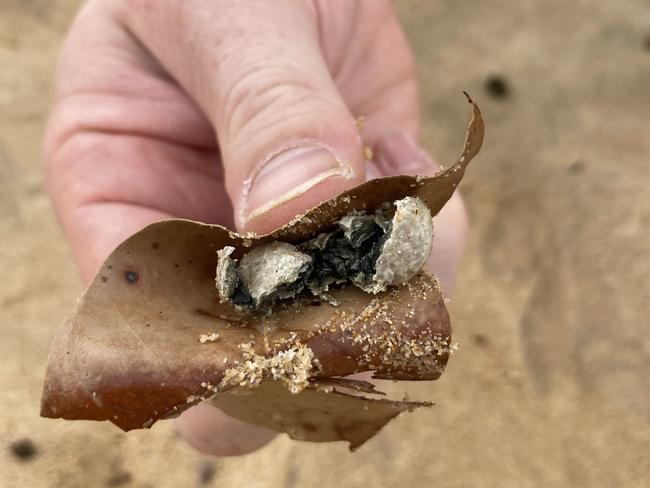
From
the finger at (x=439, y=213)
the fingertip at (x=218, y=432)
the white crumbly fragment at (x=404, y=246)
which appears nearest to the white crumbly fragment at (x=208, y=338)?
the white crumbly fragment at (x=404, y=246)

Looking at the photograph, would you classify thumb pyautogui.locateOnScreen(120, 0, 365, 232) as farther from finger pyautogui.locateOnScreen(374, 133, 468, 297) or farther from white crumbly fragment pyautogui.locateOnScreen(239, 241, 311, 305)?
finger pyautogui.locateOnScreen(374, 133, 468, 297)

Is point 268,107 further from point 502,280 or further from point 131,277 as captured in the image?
point 502,280

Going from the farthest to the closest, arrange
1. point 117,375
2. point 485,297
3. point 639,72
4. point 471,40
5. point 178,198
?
point 471,40 < point 639,72 < point 485,297 < point 178,198 < point 117,375

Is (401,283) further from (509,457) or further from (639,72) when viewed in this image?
(639,72)

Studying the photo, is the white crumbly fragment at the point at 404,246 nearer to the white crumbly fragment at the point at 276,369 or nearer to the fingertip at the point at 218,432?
the white crumbly fragment at the point at 276,369

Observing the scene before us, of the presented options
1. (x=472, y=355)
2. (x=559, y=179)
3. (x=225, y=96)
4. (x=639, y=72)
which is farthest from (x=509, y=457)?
(x=639, y=72)

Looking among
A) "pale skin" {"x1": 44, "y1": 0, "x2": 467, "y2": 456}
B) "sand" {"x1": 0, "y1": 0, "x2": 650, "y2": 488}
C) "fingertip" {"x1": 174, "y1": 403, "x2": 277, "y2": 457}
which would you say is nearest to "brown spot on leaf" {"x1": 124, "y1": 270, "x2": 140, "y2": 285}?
"pale skin" {"x1": 44, "y1": 0, "x2": 467, "y2": 456}
